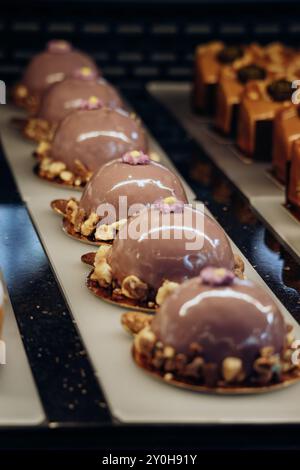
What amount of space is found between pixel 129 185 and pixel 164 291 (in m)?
0.80

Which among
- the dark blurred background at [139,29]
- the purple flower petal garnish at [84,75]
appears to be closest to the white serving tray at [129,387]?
the purple flower petal garnish at [84,75]

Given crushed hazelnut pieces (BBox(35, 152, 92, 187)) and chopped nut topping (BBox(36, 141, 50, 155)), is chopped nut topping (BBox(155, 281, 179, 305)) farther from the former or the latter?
chopped nut topping (BBox(36, 141, 50, 155))

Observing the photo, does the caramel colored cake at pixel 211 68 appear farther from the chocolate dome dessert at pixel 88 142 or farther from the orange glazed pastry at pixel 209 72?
the chocolate dome dessert at pixel 88 142

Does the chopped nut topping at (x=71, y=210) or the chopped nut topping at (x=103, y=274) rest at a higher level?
the chopped nut topping at (x=103, y=274)

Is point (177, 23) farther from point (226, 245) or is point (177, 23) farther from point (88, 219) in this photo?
point (226, 245)

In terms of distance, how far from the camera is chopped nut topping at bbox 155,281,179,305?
330cm

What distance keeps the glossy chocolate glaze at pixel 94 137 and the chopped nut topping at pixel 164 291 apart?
4.43 feet

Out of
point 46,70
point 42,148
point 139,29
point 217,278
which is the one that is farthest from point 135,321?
point 139,29

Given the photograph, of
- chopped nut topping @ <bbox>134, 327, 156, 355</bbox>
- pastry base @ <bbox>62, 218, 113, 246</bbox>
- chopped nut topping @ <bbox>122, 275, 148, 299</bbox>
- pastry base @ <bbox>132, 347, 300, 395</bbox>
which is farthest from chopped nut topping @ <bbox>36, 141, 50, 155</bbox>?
pastry base @ <bbox>132, 347, 300, 395</bbox>

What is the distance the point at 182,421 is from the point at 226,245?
86 cm

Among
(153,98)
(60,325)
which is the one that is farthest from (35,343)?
(153,98)

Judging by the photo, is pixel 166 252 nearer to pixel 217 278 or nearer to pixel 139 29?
pixel 217 278

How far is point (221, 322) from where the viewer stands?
2949 mm

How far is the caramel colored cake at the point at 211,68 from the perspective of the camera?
5.97 meters
